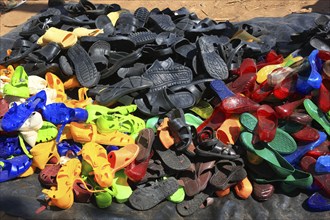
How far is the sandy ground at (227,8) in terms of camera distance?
4612mm

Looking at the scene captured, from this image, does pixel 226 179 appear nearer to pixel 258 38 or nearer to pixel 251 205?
pixel 251 205

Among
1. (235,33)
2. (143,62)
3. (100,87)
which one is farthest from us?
(235,33)

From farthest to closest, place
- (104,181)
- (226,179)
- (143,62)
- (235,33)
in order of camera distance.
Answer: (235,33) < (143,62) < (226,179) < (104,181)

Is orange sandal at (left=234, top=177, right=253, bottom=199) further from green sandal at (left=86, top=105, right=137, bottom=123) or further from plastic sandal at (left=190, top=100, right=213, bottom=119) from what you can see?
green sandal at (left=86, top=105, right=137, bottom=123)

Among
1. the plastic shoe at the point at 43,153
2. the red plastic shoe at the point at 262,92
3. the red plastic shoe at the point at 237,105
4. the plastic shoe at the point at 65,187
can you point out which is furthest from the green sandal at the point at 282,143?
the plastic shoe at the point at 43,153

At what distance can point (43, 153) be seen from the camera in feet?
6.34

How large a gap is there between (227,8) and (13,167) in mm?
3644

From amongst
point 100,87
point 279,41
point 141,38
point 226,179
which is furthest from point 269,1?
point 226,179

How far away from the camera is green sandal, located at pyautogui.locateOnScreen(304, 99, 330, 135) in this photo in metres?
1.99

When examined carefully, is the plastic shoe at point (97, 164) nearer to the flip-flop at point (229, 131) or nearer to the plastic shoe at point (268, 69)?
the flip-flop at point (229, 131)

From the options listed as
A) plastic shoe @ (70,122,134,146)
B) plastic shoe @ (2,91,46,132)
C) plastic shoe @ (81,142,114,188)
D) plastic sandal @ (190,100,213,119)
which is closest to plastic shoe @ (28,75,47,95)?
plastic shoe @ (2,91,46,132)

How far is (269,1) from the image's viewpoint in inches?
192

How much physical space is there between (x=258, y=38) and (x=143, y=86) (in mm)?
1014

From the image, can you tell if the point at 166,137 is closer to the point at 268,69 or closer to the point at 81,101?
the point at 81,101
